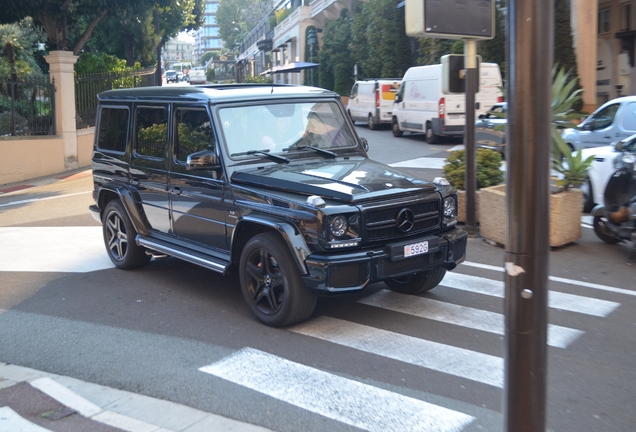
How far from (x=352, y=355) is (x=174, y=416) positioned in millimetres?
A: 1525

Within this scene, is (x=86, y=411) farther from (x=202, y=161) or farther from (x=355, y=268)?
(x=202, y=161)

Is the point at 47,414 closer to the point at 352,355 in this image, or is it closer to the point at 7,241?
the point at 352,355

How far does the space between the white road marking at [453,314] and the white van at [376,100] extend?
67.5 ft

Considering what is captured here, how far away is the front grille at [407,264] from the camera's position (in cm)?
587

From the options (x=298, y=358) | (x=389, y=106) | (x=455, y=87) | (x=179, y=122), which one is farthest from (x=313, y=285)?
(x=389, y=106)

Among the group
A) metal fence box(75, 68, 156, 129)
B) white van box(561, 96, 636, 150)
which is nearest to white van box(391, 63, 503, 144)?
white van box(561, 96, 636, 150)

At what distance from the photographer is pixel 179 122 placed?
742 cm

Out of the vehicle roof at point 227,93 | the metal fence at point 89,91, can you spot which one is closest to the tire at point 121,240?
the vehicle roof at point 227,93

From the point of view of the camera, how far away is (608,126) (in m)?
13.7

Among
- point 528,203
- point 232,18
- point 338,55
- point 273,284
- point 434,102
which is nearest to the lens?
point 528,203

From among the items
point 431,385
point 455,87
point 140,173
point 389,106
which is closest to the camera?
point 431,385

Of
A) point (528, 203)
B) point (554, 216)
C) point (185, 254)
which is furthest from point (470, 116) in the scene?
point (528, 203)

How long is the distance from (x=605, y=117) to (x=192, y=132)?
9.47m

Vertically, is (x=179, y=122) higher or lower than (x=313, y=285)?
higher
